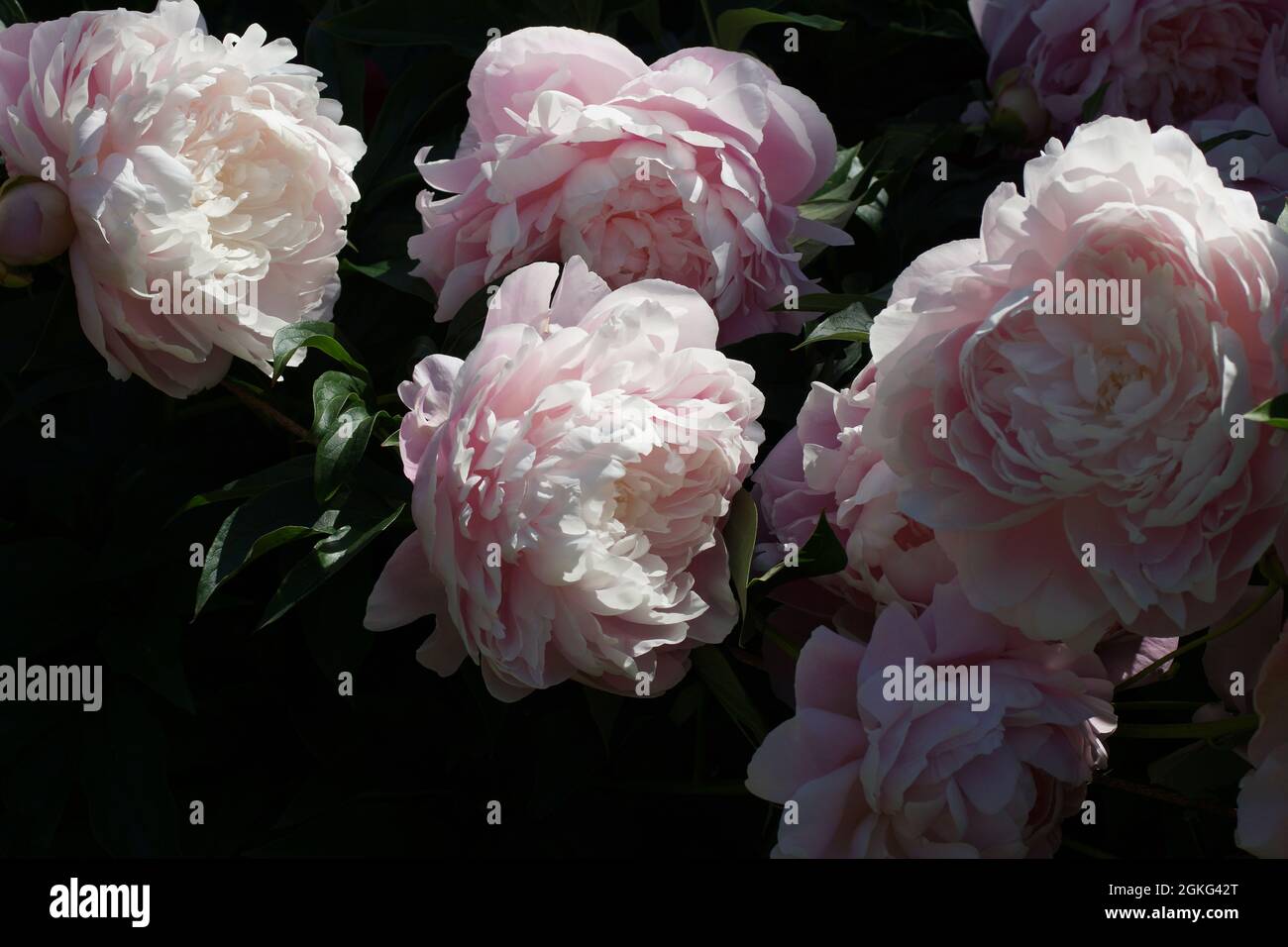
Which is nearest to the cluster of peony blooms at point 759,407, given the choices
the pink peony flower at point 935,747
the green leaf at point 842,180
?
the pink peony flower at point 935,747

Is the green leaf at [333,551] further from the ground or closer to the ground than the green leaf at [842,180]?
closer to the ground

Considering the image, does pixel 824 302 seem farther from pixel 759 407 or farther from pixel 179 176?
pixel 179 176

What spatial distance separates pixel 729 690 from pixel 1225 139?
15.6 inches

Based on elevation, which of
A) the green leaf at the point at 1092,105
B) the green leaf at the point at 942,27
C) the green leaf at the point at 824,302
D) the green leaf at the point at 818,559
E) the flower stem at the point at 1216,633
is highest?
the green leaf at the point at 942,27

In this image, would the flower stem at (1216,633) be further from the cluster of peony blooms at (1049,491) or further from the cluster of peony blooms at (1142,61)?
the cluster of peony blooms at (1142,61)

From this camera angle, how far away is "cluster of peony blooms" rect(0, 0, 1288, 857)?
0.51m

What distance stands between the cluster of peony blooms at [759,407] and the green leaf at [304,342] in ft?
0.07

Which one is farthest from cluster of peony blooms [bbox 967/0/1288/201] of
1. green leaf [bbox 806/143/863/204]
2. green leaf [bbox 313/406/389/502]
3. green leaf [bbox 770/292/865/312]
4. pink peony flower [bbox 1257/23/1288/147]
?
green leaf [bbox 313/406/389/502]

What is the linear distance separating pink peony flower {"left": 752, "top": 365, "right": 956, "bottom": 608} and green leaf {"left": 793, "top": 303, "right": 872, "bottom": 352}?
0.08ft

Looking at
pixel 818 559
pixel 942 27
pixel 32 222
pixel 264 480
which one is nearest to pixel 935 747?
pixel 818 559

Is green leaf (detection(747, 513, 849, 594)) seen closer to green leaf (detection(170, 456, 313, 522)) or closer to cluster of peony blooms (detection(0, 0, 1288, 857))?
cluster of peony blooms (detection(0, 0, 1288, 857))

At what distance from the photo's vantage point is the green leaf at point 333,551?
0.54m

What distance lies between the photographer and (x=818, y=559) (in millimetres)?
557
